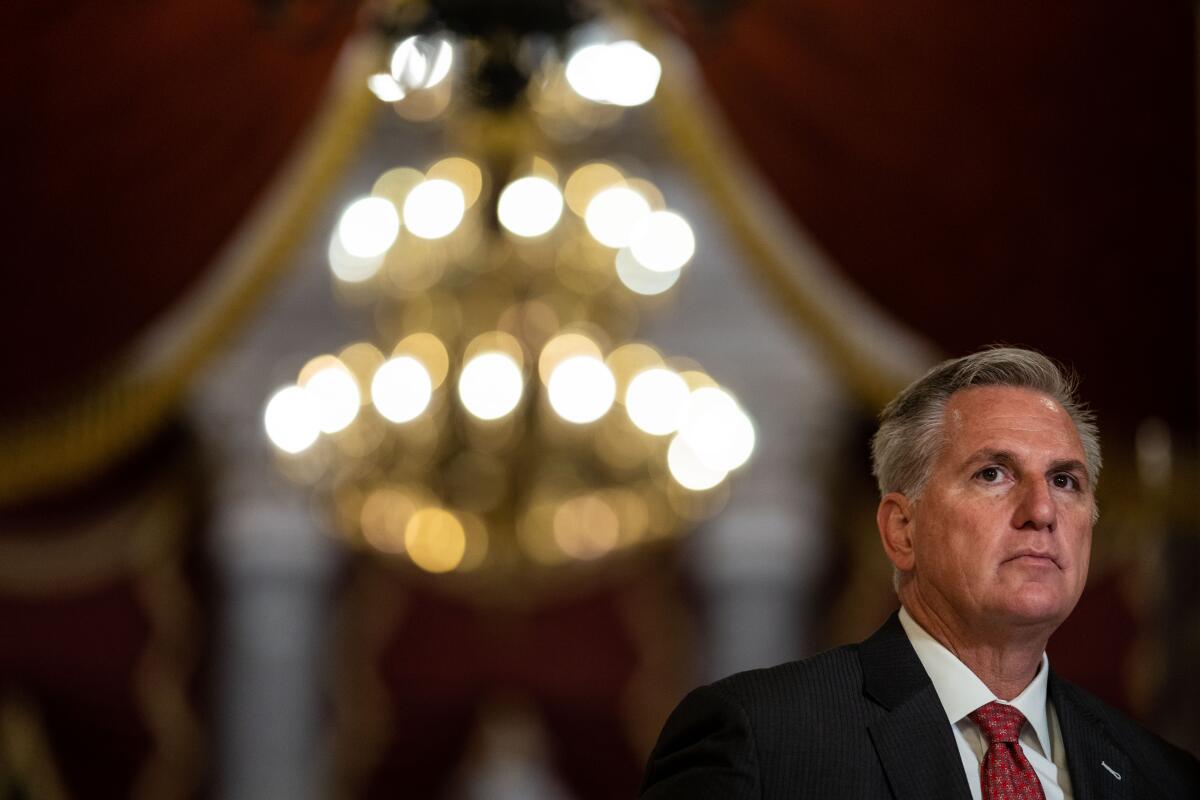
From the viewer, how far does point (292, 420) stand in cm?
655

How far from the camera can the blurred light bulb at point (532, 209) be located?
6.33m

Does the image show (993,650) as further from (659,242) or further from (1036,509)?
(659,242)

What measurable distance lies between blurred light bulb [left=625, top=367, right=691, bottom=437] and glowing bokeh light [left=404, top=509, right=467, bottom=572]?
0.90 metres

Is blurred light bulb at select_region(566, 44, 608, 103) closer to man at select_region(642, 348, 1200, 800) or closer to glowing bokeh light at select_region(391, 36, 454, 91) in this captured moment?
glowing bokeh light at select_region(391, 36, 454, 91)

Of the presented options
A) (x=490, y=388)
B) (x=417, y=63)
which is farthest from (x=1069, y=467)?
(x=490, y=388)

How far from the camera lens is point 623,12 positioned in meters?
5.16

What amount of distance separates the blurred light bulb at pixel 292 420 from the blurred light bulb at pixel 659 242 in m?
1.24

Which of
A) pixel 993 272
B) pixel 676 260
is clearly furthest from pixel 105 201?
pixel 676 260

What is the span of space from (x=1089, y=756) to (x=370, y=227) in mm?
4882

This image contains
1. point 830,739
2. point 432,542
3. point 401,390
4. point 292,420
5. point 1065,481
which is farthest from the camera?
point 432,542

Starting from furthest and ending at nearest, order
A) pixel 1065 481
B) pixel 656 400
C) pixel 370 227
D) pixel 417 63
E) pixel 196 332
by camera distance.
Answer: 1. pixel 370 227
2. pixel 656 400
3. pixel 196 332
4. pixel 417 63
5. pixel 1065 481

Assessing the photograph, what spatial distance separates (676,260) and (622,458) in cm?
74

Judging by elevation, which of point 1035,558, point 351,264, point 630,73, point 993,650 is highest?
point 630,73

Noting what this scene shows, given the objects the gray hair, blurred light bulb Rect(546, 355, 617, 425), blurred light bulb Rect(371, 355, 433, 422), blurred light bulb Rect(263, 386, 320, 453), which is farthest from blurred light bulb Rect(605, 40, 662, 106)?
the gray hair
